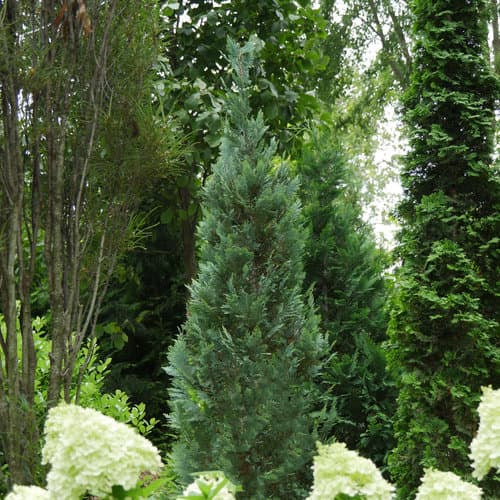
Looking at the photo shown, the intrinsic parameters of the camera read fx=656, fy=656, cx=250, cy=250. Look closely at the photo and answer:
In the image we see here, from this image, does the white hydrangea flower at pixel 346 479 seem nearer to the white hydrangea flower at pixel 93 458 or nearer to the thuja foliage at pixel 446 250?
the white hydrangea flower at pixel 93 458


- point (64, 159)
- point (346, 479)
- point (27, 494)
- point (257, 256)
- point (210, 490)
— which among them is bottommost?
point (27, 494)

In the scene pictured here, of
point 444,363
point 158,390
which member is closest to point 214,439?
point 444,363

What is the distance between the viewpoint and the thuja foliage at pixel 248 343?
3336 mm

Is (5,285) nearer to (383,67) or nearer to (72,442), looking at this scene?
(72,442)

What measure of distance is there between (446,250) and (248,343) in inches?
56.2

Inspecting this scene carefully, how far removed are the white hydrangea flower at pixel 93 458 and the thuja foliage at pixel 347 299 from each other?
2634 mm

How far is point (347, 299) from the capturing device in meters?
4.73

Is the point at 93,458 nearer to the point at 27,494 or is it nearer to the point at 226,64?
the point at 27,494

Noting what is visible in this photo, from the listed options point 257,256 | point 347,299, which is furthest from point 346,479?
point 347,299

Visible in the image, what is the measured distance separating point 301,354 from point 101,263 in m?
1.27

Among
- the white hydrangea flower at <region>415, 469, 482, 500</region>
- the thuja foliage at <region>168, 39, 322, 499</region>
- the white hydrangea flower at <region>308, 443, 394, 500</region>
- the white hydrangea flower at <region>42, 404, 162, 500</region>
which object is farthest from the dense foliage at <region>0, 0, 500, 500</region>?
the white hydrangea flower at <region>42, 404, 162, 500</region>

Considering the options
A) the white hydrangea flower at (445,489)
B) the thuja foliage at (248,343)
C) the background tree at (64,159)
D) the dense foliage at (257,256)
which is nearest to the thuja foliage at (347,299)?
the dense foliage at (257,256)

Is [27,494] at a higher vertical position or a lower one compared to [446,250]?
lower

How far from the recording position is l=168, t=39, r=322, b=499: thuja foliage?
334 centimetres
